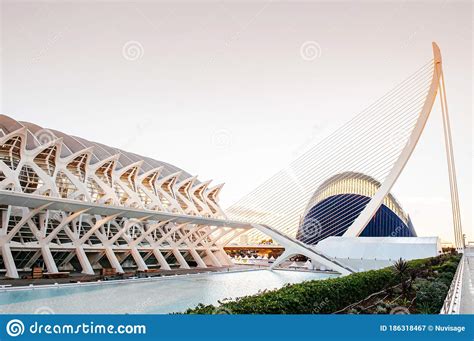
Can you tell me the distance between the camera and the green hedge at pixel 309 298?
612cm

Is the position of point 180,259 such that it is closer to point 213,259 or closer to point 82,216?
point 213,259

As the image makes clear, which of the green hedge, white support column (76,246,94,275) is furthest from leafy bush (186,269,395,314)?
white support column (76,246,94,275)

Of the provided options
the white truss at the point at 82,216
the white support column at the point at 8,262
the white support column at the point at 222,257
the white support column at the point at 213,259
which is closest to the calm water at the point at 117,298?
the white support column at the point at 8,262

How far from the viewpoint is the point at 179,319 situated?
5391 millimetres

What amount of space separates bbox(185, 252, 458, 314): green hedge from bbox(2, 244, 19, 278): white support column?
39.8 ft

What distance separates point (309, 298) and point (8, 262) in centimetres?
1331

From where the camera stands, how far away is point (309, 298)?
7523mm

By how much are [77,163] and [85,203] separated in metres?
7.40

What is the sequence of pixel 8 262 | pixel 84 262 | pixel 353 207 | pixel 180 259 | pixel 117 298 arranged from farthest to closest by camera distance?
pixel 353 207
pixel 180 259
pixel 84 262
pixel 8 262
pixel 117 298

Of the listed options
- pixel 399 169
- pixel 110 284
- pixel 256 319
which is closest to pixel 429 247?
pixel 399 169

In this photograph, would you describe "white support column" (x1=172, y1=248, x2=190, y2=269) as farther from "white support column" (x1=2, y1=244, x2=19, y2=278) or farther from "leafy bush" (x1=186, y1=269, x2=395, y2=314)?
"leafy bush" (x1=186, y1=269, x2=395, y2=314)

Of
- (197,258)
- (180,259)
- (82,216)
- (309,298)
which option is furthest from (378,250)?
(82,216)

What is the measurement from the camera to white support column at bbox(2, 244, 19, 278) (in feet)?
52.1

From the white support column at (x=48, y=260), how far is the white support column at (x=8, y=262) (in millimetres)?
1483
